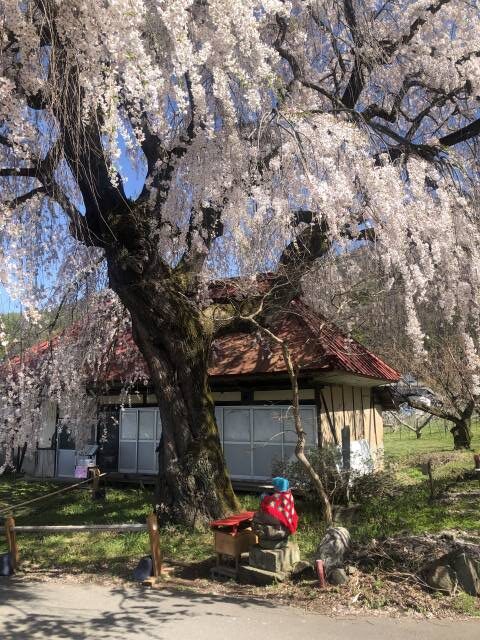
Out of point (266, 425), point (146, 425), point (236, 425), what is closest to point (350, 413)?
point (266, 425)

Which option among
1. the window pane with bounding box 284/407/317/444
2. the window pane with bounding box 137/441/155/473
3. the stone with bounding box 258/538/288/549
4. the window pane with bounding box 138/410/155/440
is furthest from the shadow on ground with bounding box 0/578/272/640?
the window pane with bounding box 138/410/155/440

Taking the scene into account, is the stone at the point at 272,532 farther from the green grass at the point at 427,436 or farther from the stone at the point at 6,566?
the green grass at the point at 427,436

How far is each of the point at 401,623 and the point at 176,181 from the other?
628cm

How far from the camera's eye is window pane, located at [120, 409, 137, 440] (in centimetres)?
1527

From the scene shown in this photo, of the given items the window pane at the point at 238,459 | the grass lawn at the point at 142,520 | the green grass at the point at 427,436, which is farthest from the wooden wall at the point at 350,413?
the green grass at the point at 427,436

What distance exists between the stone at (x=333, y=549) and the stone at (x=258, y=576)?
1.66ft

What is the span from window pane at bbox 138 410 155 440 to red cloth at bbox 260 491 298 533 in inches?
360

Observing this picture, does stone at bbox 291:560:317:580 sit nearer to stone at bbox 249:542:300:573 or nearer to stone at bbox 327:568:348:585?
stone at bbox 249:542:300:573

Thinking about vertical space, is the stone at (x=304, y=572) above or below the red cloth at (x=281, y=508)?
below

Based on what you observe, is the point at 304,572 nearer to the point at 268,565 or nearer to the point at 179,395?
the point at 268,565

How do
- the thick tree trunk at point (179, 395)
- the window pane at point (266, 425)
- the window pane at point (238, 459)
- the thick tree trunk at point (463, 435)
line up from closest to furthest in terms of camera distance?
the thick tree trunk at point (179, 395), the window pane at point (266, 425), the window pane at point (238, 459), the thick tree trunk at point (463, 435)

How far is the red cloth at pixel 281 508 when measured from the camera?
20.1 feet

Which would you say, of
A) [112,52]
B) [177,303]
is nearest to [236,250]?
[177,303]

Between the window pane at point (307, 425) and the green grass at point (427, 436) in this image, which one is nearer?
the window pane at point (307, 425)
